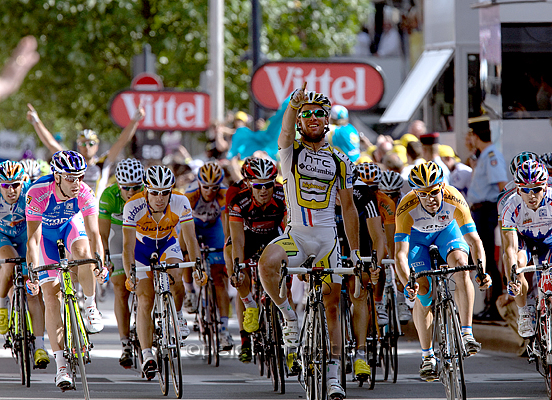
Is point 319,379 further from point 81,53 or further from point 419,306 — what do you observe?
point 81,53

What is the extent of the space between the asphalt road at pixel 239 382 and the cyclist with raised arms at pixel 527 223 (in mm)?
812

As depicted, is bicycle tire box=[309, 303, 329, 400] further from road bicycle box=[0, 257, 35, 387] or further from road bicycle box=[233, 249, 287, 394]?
road bicycle box=[0, 257, 35, 387]

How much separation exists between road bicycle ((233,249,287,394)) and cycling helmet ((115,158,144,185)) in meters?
1.40

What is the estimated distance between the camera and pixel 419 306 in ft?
29.2

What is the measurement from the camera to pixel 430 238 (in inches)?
356

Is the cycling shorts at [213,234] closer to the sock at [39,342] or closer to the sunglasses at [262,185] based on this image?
the sunglasses at [262,185]

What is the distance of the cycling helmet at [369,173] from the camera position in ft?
34.3

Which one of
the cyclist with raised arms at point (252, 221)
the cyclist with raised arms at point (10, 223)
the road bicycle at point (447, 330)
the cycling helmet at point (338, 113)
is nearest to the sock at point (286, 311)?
the road bicycle at point (447, 330)

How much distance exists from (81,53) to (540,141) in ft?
51.0

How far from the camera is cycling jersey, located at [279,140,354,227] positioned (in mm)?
8203

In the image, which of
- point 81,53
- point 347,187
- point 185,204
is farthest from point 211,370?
point 81,53

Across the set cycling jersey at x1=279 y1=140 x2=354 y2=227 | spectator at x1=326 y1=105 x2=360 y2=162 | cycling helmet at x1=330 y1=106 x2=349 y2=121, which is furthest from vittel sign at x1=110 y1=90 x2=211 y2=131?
cycling jersey at x1=279 y1=140 x2=354 y2=227

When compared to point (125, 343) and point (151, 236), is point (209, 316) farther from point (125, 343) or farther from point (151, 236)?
point (151, 236)

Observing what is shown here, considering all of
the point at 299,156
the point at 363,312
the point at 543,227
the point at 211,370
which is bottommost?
the point at 211,370
